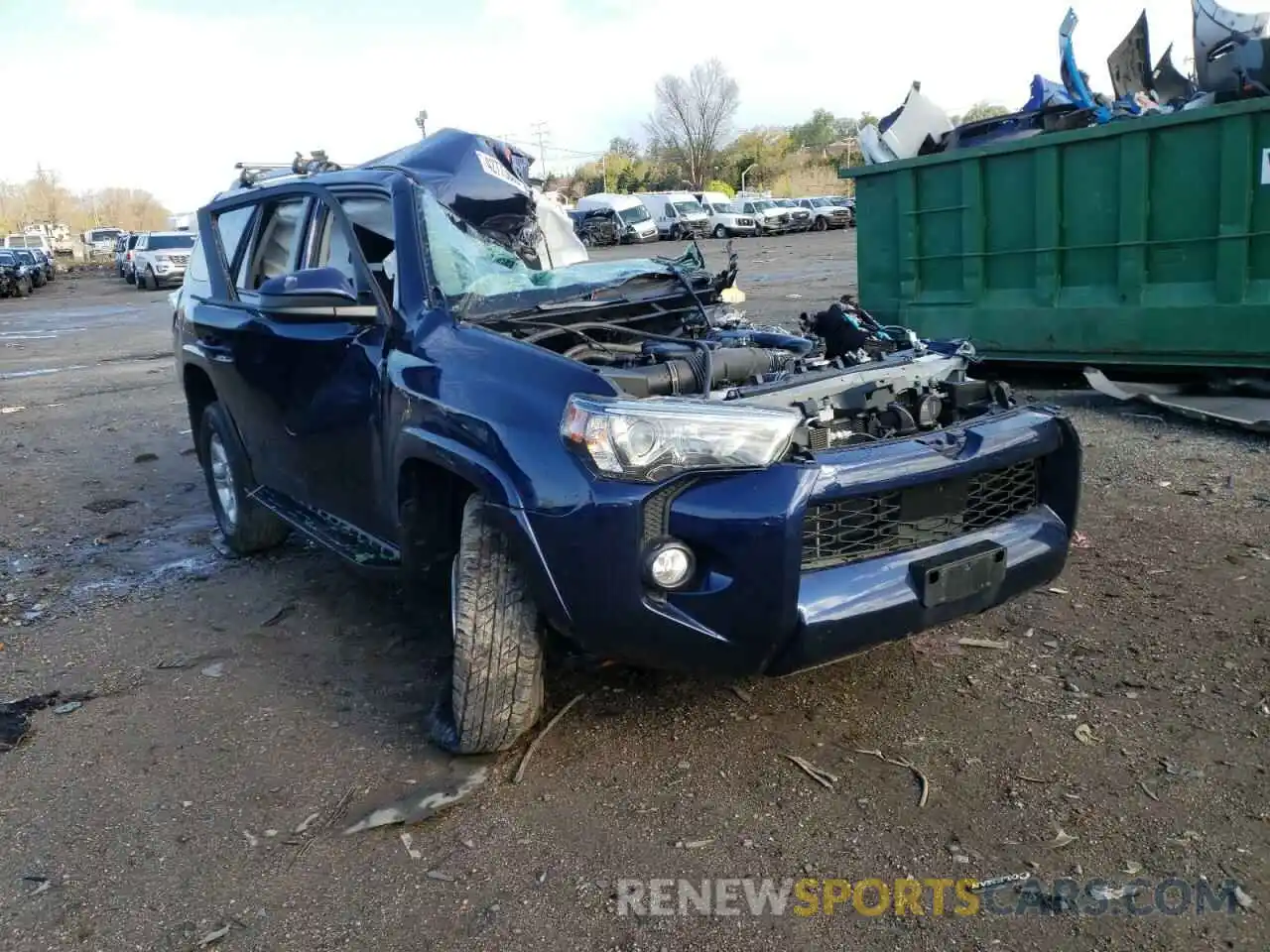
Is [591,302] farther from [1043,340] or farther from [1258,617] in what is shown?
[1043,340]

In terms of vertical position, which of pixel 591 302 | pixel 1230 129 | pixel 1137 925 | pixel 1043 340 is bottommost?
pixel 1137 925

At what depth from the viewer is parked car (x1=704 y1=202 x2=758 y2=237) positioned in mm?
42844

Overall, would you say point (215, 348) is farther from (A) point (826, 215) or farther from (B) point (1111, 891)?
(A) point (826, 215)

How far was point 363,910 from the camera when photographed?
2.58 meters

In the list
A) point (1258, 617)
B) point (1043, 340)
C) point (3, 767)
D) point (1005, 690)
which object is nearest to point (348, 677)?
point (3, 767)

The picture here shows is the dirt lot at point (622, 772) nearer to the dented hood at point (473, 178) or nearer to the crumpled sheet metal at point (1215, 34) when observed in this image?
the dented hood at point (473, 178)

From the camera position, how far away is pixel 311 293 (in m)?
3.50

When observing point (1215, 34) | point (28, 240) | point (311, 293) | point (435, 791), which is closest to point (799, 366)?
point (311, 293)

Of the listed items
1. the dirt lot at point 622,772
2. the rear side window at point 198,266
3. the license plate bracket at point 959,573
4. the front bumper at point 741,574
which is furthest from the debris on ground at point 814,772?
the rear side window at point 198,266

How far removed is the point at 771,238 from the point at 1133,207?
3622 cm

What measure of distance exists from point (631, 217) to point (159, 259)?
1786 centimetres

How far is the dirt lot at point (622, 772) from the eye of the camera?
254 cm

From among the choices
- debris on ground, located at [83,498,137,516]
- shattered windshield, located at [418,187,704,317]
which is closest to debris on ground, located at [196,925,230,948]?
shattered windshield, located at [418,187,704,317]

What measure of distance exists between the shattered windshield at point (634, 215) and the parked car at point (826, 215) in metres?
7.52
